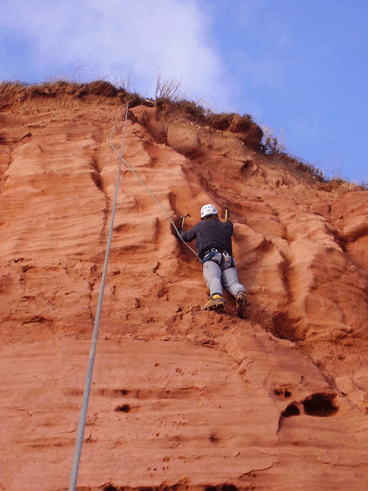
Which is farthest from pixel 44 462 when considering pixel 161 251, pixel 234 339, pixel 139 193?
pixel 139 193

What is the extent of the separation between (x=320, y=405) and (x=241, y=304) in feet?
4.66

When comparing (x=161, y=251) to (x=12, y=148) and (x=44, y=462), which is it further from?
(x=12, y=148)

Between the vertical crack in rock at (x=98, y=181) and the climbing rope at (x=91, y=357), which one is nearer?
the climbing rope at (x=91, y=357)

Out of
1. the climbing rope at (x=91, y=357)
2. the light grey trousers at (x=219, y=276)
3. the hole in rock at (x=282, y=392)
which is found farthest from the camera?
the light grey trousers at (x=219, y=276)

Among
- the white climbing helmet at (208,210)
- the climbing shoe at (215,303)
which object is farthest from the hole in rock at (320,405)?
the white climbing helmet at (208,210)

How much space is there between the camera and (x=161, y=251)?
674 cm

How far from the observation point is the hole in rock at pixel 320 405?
5133 millimetres

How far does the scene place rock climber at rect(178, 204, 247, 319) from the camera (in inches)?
236

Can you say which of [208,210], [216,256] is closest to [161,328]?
[216,256]

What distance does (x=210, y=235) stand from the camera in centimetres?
677

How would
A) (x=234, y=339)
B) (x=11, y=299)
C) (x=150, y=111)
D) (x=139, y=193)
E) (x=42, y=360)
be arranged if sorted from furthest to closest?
(x=150, y=111)
(x=139, y=193)
(x=11, y=299)
(x=234, y=339)
(x=42, y=360)

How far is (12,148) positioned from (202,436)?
6.51 m

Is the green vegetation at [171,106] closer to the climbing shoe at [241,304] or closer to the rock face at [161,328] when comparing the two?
the rock face at [161,328]

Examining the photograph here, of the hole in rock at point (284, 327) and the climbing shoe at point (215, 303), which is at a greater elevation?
the climbing shoe at point (215, 303)
